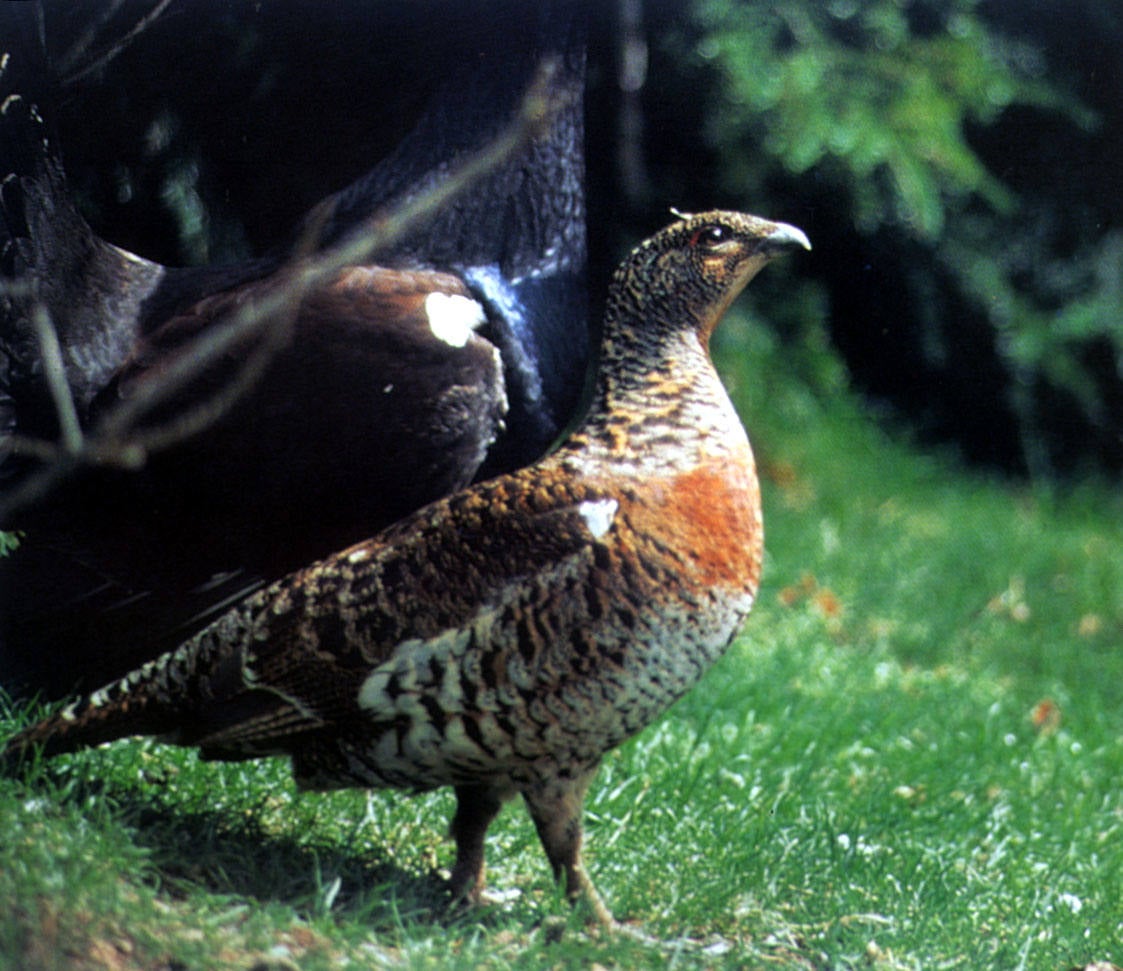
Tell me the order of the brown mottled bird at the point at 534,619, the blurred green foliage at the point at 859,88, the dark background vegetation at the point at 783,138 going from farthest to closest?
Answer: the blurred green foliage at the point at 859,88 < the dark background vegetation at the point at 783,138 < the brown mottled bird at the point at 534,619

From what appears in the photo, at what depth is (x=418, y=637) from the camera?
8.92 feet

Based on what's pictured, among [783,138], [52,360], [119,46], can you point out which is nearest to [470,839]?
[52,360]

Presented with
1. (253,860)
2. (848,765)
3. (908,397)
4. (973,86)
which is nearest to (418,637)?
(253,860)

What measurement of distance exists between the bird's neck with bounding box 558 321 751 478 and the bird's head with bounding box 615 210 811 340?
0.06 metres

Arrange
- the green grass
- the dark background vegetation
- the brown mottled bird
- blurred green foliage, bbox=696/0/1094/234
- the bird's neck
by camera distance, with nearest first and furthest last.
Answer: the green grass < the brown mottled bird < the bird's neck < the dark background vegetation < blurred green foliage, bbox=696/0/1094/234

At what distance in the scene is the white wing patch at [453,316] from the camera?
3.12m

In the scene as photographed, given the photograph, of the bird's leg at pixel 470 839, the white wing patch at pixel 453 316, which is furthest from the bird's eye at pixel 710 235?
the bird's leg at pixel 470 839

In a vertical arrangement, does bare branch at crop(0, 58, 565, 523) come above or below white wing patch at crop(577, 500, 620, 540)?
above

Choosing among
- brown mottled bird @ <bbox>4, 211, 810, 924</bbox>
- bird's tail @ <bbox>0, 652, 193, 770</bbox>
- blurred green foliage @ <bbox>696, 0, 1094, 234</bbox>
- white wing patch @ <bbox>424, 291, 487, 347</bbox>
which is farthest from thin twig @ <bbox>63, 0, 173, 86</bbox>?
blurred green foliage @ <bbox>696, 0, 1094, 234</bbox>

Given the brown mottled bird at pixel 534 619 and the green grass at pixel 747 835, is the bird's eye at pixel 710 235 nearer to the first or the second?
the brown mottled bird at pixel 534 619

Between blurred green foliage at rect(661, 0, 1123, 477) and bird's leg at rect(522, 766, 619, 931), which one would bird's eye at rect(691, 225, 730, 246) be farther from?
bird's leg at rect(522, 766, 619, 931)

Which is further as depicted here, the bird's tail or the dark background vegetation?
the dark background vegetation

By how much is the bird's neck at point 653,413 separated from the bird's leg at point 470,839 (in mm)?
781

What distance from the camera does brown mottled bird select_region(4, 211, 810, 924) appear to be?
2.66 m
